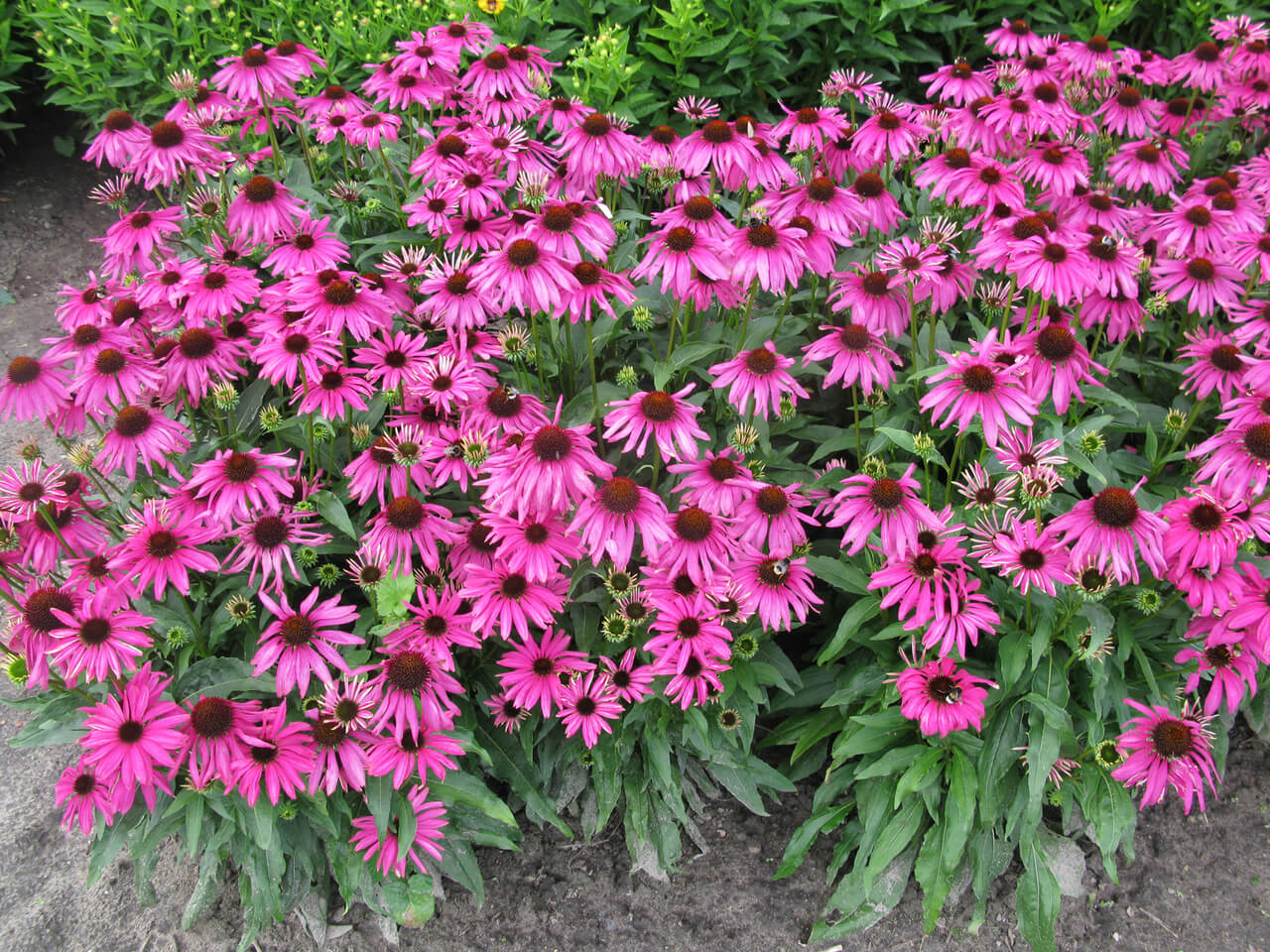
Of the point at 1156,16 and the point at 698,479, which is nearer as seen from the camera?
the point at 698,479

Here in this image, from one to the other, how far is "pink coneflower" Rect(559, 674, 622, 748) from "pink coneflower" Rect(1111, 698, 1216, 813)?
1352 mm

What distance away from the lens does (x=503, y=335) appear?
282 centimetres

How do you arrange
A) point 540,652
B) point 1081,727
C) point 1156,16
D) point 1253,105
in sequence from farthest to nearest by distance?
point 1156,16 → point 1253,105 → point 1081,727 → point 540,652

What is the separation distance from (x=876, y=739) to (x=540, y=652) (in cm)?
103

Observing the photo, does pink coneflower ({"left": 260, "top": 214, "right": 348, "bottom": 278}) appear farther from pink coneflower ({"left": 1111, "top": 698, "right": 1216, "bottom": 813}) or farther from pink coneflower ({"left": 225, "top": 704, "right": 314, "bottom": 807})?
pink coneflower ({"left": 1111, "top": 698, "right": 1216, "bottom": 813})

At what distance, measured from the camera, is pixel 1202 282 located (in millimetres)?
3059

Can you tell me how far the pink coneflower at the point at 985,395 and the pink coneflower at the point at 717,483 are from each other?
1.67ft

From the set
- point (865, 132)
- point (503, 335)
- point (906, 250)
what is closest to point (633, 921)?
point (503, 335)

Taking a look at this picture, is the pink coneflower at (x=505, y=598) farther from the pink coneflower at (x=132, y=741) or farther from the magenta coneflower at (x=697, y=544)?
the pink coneflower at (x=132, y=741)

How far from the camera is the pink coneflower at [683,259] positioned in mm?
2531

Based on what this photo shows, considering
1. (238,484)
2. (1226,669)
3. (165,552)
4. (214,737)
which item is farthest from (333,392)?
(1226,669)

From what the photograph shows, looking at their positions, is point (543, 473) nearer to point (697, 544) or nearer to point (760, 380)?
point (697, 544)

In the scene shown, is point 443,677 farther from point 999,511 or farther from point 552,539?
point 999,511

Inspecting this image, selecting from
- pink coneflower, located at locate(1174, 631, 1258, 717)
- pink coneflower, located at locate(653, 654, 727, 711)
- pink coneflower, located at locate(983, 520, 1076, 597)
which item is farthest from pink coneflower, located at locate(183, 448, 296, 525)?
pink coneflower, located at locate(1174, 631, 1258, 717)
